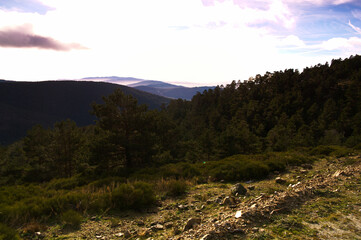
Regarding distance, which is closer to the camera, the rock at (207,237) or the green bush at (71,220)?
the rock at (207,237)

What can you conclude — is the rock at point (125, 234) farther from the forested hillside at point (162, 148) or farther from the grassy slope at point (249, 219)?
the forested hillside at point (162, 148)

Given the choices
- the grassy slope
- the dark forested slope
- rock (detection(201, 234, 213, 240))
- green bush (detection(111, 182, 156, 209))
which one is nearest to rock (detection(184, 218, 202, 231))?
the grassy slope

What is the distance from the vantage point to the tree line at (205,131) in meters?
17.8

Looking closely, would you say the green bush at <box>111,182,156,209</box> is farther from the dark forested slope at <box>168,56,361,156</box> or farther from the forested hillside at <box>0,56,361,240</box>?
the dark forested slope at <box>168,56,361,156</box>

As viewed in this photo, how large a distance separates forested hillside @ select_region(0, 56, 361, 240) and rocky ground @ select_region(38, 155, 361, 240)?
0.84 metres

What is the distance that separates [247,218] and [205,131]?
4246 centimetres

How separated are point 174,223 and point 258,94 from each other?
77.2 metres

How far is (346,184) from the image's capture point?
20.4 feet

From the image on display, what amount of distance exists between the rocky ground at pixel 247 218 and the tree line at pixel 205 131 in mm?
9521

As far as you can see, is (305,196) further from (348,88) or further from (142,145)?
(348,88)

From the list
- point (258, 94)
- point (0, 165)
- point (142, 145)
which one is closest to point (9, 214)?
point (142, 145)

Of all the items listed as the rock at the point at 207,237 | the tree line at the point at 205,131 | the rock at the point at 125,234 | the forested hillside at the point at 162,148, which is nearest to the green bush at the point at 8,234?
the forested hillside at the point at 162,148

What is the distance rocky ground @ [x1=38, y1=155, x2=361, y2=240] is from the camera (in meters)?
3.68

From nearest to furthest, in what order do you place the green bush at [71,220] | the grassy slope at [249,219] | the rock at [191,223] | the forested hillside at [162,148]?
the grassy slope at [249,219], the rock at [191,223], the green bush at [71,220], the forested hillside at [162,148]
